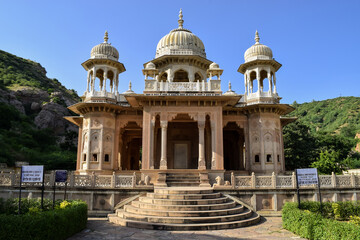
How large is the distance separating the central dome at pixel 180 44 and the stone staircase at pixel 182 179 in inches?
410

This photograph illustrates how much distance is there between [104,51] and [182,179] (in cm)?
1232

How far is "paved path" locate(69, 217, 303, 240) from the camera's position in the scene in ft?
32.4

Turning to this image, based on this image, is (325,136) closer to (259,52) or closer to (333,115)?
(259,52)

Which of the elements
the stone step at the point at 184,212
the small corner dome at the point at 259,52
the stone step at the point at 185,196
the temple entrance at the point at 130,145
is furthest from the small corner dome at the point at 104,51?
the stone step at the point at 184,212

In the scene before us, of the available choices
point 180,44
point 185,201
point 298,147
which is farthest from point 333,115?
point 185,201

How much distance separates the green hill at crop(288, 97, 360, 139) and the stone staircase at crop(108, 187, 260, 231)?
197 ft

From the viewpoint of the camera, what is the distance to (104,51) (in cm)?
2183

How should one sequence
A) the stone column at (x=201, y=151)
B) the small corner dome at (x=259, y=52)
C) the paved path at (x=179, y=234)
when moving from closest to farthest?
the paved path at (x=179, y=234) < the stone column at (x=201, y=151) < the small corner dome at (x=259, y=52)

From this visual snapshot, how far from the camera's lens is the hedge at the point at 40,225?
7.63 meters

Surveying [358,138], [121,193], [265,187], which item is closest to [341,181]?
[265,187]

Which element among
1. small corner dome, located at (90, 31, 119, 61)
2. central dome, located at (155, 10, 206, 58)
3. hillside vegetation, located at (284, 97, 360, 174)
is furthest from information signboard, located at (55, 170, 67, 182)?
hillside vegetation, located at (284, 97, 360, 174)

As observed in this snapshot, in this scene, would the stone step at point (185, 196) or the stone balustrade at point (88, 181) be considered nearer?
the stone step at point (185, 196)

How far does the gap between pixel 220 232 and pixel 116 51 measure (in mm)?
17308

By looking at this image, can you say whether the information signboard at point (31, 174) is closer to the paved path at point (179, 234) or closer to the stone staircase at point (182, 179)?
the paved path at point (179, 234)
